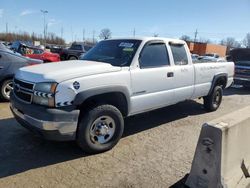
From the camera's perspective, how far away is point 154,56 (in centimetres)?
542

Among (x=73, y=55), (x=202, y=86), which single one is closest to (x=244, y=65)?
(x=202, y=86)

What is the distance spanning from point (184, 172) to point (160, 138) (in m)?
1.37

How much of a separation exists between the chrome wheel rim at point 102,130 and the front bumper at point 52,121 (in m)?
0.38

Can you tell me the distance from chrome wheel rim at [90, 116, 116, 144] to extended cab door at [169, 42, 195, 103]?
1.85 meters

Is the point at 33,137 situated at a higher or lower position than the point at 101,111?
lower

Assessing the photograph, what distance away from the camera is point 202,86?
677 centimetres

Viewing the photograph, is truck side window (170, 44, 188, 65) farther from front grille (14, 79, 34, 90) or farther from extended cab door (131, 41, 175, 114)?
front grille (14, 79, 34, 90)

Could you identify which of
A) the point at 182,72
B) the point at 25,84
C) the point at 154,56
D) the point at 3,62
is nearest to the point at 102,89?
the point at 25,84

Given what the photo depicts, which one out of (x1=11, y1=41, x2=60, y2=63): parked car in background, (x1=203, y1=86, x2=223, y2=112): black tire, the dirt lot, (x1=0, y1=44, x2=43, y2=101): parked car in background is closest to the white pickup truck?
the dirt lot

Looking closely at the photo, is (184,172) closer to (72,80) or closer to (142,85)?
(142,85)

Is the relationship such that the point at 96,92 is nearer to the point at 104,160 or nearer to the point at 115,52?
the point at 104,160

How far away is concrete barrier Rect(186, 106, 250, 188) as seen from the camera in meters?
3.18

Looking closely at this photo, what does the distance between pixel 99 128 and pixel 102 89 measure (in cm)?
66

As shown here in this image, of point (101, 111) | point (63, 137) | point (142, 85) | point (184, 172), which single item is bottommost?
point (184, 172)
